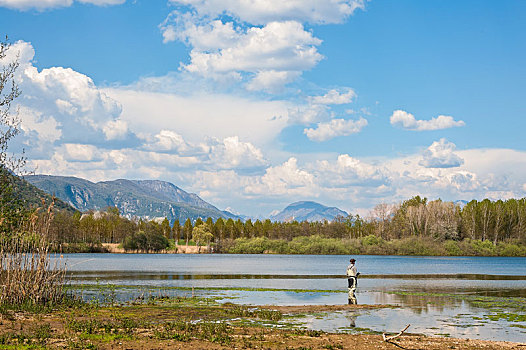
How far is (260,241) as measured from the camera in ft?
520

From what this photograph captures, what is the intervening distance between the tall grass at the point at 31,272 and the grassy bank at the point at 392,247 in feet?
425

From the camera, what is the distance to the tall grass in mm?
22391

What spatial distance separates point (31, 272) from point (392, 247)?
133 metres

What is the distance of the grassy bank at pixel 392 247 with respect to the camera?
470 feet

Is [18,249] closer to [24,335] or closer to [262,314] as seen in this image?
[24,335]

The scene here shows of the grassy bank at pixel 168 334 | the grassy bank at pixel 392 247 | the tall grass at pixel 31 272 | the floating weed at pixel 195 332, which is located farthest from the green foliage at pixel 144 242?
the floating weed at pixel 195 332

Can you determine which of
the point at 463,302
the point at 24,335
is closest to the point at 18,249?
the point at 24,335

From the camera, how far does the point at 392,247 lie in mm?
146625

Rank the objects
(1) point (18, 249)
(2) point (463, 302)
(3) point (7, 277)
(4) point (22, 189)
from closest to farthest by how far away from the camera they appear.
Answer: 1. (3) point (7, 277)
2. (1) point (18, 249)
3. (4) point (22, 189)
4. (2) point (463, 302)

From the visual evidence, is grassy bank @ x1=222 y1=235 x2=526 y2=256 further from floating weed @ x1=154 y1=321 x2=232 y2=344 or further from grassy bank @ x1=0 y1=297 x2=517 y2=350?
floating weed @ x1=154 y1=321 x2=232 y2=344

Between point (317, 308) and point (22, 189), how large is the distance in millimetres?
16500

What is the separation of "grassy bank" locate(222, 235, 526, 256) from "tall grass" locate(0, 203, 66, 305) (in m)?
129

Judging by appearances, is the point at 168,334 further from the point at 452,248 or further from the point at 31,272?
the point at 452,248

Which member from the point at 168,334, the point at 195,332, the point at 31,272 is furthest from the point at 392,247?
the point at 168,334
